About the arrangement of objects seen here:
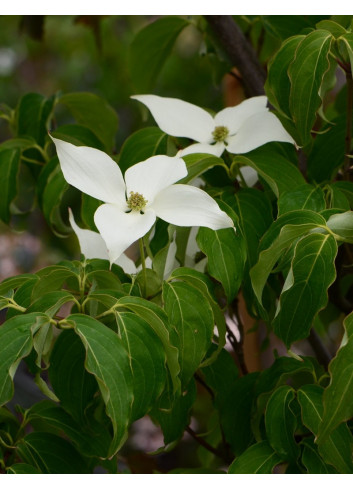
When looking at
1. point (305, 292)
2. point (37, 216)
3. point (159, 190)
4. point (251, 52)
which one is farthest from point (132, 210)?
point (37, 216)

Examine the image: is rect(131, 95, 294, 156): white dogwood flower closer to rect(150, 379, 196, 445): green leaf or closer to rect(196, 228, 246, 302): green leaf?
rect(196, 228, 246, 302): green leaf

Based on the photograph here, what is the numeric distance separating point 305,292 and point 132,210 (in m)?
0.14

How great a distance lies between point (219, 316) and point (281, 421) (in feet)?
0.31

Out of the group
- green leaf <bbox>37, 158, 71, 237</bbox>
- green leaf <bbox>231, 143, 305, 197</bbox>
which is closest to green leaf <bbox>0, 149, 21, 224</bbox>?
green leaf <bbox>37, 158, 71, 237</bbox>

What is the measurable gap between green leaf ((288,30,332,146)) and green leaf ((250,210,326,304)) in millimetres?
84

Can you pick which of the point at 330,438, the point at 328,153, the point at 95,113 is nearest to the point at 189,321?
the point at 330,438

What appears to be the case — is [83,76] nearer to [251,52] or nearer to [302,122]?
[251,52]

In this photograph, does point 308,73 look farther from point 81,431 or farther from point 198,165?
point 81,431

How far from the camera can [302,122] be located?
1.92 ft

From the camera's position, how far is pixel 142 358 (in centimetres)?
50

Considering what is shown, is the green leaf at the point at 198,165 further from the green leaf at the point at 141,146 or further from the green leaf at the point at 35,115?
the green leaf at the point at 35,115

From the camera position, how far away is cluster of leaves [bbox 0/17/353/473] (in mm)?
491

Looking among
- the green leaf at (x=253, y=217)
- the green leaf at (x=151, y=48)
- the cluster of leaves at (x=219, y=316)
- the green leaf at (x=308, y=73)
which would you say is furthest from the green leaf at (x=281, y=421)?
the green leaf at (x=151, y=48)

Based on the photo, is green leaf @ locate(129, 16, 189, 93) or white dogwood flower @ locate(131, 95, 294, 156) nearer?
white dogwood flower @ locate(131, 95, 294, 156)
